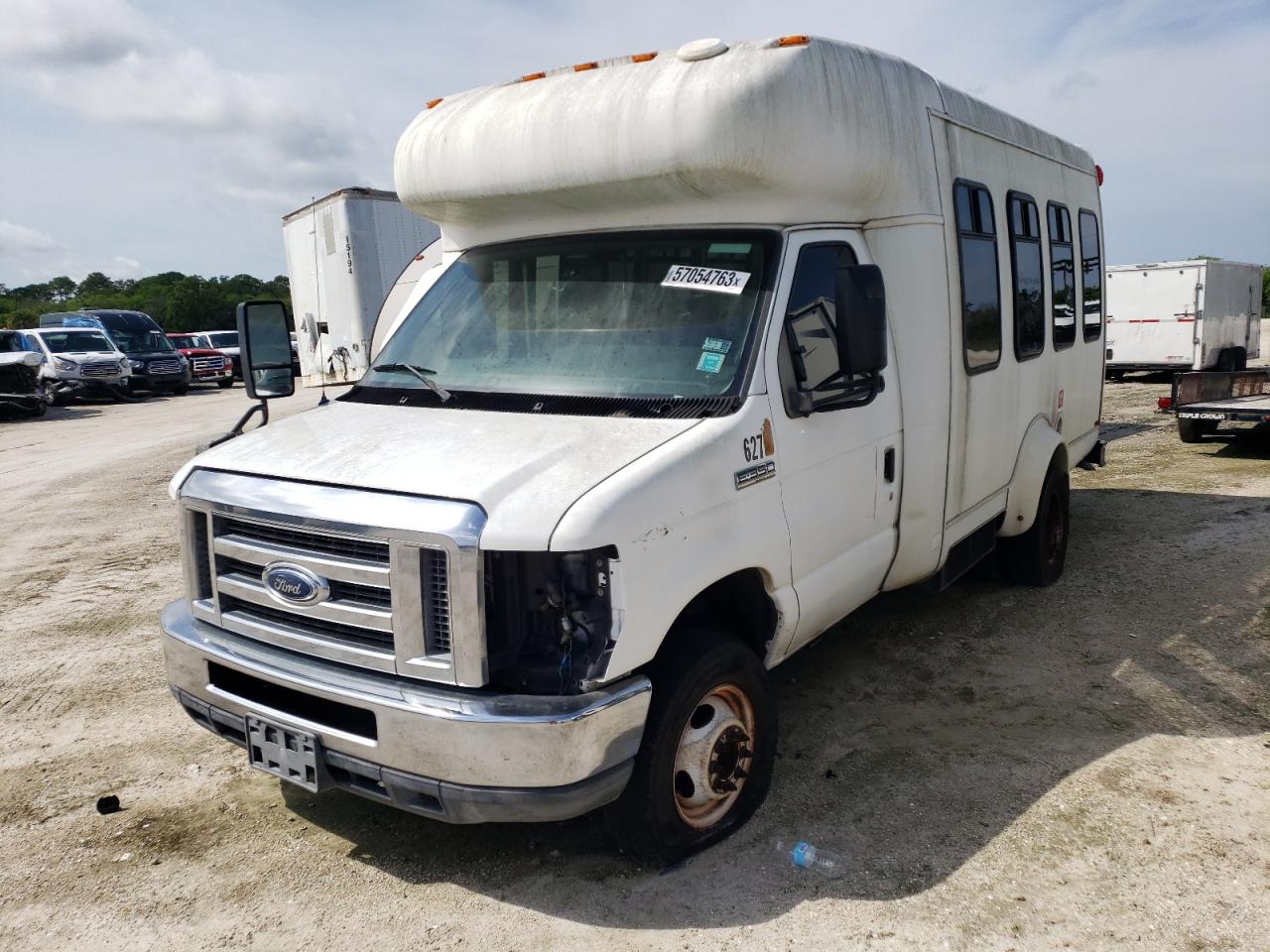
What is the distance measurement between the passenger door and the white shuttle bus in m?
0.02

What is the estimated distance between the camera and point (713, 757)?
147 inches

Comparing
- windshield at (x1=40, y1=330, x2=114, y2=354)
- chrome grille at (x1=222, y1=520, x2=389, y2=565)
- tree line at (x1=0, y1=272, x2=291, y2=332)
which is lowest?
chrome grille at (x1=222, y1=520, x2=389, y2=565)

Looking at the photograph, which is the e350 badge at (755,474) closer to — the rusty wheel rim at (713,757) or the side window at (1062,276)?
the rusty wheel rim at (713,757)

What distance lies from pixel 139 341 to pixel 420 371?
25.7 meters

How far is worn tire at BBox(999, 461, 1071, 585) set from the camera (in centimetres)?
663

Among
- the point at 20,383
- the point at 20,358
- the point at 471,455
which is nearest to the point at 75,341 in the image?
the point at 20,358

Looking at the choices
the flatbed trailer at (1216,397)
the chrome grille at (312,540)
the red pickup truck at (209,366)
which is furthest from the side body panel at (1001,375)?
the red pickup truck at (209,366)

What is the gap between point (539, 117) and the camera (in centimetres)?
426

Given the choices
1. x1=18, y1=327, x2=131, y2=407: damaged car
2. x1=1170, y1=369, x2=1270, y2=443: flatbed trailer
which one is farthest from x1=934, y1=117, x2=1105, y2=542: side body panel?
x1=18, y1=327, x2=131, y2=407: damaged car

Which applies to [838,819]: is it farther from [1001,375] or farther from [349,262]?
[349,262]

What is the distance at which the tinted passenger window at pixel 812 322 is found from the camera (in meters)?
3.94

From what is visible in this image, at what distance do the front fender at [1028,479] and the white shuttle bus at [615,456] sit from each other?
93cm

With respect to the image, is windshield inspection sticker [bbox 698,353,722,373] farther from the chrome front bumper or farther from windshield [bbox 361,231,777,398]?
the chrome front bumper

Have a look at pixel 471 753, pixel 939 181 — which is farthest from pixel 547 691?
pixel 939 181
